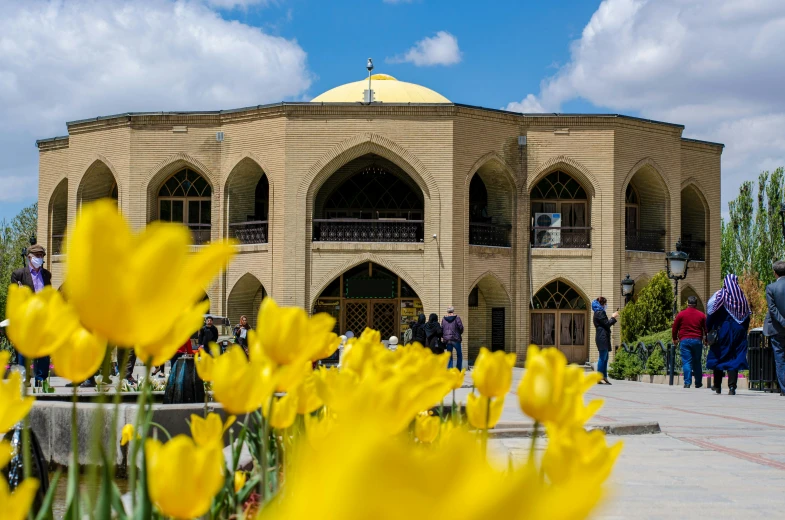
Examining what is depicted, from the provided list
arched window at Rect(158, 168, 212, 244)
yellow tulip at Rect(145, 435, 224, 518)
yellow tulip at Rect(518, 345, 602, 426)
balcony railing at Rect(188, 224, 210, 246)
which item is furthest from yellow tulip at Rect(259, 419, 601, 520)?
arched window at Rect(158, 168, 212, 244)

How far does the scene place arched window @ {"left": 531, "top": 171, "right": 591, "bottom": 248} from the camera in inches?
1177

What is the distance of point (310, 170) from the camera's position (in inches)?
1105

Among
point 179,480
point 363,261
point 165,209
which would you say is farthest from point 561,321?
point 179,480

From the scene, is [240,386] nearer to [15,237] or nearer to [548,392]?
[548,392]

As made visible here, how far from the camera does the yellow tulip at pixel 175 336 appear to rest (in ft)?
3.33

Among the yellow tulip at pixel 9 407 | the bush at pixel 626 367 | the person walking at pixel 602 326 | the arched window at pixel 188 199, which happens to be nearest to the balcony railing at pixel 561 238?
the bush at pixel 626 367

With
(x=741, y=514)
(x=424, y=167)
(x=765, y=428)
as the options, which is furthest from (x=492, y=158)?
(x=741, y=514)

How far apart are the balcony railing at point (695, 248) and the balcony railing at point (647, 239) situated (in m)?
1.66

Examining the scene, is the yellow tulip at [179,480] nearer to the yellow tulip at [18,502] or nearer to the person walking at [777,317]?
the yellow tulip at [18,502]

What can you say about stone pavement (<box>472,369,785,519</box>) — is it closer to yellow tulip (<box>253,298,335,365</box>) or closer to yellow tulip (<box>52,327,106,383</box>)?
yellow tulip (<box>253,298,335,365</box>)

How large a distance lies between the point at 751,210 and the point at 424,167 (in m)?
25.5

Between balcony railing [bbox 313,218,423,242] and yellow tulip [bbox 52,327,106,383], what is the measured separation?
27.0m

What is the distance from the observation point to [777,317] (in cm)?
1260

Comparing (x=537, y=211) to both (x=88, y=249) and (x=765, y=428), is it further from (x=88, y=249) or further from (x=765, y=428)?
(x=88, y=249)
